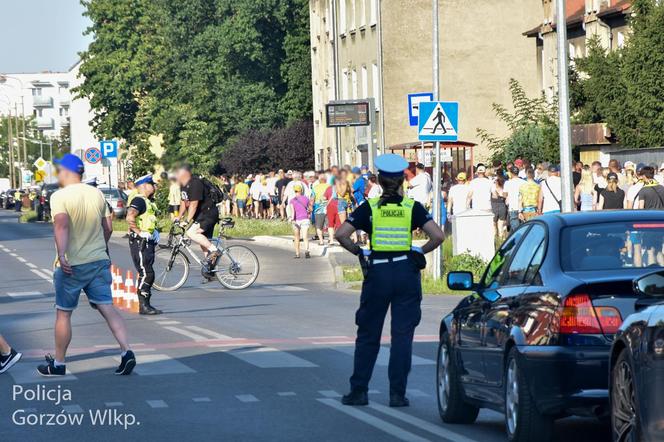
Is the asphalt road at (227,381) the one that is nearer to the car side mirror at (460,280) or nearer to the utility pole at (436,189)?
the car side mirror at (460,280)

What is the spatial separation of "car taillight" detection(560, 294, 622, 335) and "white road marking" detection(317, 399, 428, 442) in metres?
1.45

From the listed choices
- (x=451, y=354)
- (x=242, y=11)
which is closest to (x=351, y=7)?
(x=242, y=11)

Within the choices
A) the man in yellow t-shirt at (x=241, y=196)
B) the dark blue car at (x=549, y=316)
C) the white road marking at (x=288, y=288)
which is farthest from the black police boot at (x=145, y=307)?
the man in yellow t-shirt at (x=241, y=196)

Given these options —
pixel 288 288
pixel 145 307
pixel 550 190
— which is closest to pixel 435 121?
pixel 550 190

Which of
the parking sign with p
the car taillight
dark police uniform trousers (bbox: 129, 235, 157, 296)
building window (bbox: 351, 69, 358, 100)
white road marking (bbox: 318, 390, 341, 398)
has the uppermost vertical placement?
building window (bbox: 351, 69, 358, 100)

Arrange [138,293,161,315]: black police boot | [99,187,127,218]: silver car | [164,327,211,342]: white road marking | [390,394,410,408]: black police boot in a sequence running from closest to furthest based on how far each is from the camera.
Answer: [390,394,410,408]: black police boot → [164,327,211,342]: white road marking → [138,293,161,315]: black police boot → [99,187,127,218]: silver car

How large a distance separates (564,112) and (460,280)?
11829 mm

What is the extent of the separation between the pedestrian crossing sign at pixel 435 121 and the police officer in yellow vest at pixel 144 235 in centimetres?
482

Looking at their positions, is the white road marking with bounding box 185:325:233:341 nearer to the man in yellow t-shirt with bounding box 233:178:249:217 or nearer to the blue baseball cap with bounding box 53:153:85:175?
the blue baseball cap with bounding box 53:153:85:175

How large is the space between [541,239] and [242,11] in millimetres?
70663

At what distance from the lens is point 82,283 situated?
12969 millimetres

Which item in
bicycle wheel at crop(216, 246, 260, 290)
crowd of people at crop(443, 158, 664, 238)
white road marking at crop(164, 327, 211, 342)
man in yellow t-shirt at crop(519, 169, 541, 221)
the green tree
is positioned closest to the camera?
white road marking at crop(164, 327, 211, 342)

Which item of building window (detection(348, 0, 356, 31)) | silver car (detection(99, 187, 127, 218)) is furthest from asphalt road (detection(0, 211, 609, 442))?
building window (detection(348, 0, 356, 31))

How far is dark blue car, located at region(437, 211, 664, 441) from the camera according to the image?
823cm
